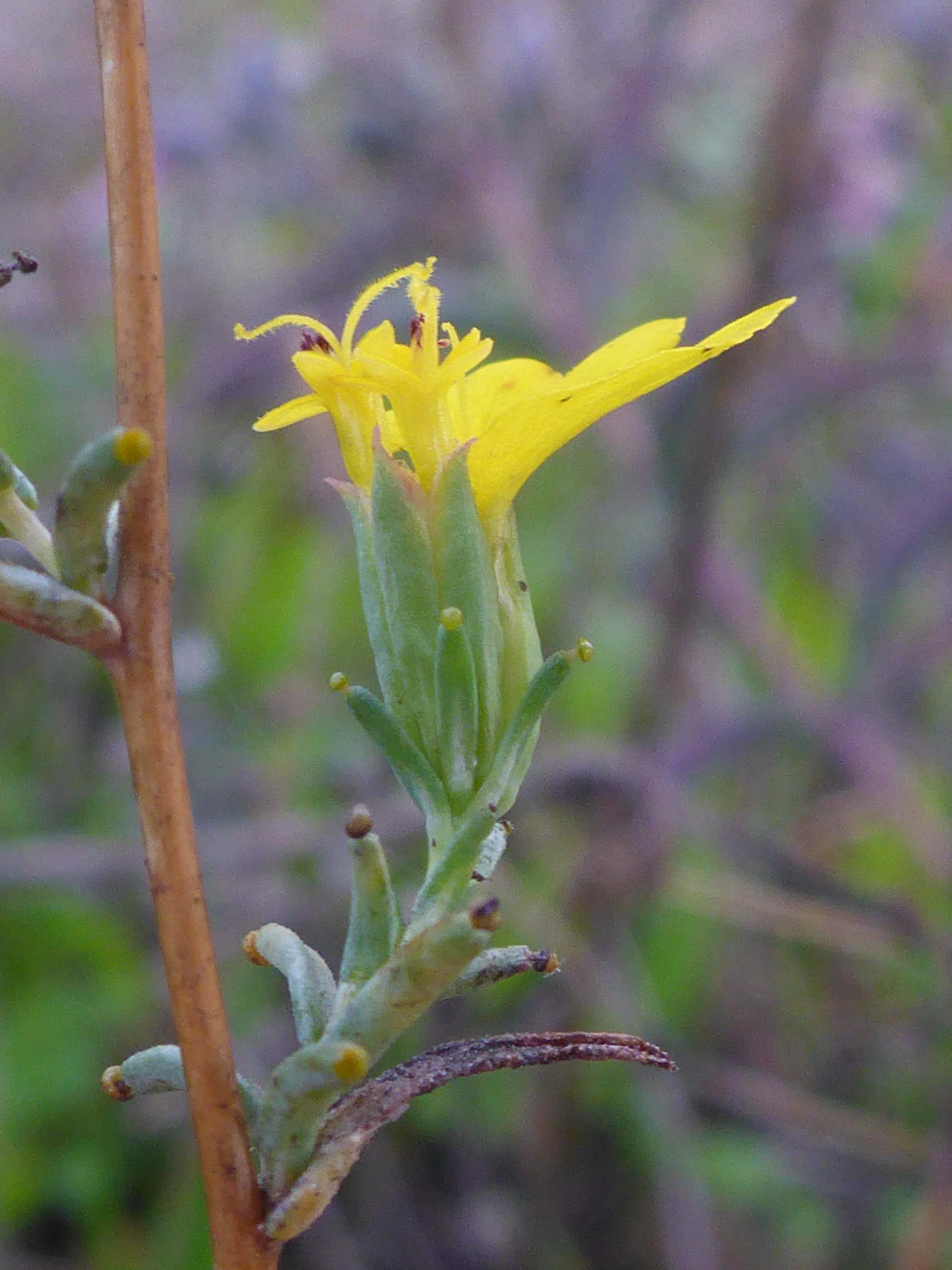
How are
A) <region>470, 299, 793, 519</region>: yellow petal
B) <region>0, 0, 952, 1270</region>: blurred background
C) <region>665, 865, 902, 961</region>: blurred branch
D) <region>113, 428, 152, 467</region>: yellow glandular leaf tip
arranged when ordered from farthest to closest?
<region>0, 0, 952, 1270</region>: blurred background
<region>665, 865, 902, 961</region>: blurred branch
<region>470, 299, 793, 519</region>: yellow petal
<region>113, 428, 152, 467</region>: yellow glandular leaf tip

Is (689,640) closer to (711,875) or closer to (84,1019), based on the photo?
(711,875)

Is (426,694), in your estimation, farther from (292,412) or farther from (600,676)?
(600,676)

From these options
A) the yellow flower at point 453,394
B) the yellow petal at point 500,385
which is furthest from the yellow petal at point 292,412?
the yellow petal at point 500,385

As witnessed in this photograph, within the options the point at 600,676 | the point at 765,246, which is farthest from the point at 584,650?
the point at 600,676

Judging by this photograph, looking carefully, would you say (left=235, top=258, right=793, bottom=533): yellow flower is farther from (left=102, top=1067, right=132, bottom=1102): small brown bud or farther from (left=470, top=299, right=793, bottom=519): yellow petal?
(left=102, top=1067, right=132, bottom=1102): small brown bud

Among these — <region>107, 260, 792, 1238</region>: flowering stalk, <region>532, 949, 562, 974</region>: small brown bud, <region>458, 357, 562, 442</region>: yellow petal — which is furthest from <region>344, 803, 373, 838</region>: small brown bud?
<region>458, 357, 562, 442</region>: yellow petal

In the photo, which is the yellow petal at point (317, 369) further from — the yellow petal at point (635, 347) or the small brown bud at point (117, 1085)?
the small brown bud at point (117, 1085)
